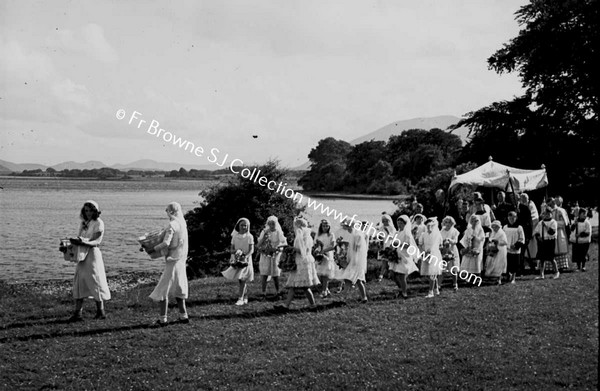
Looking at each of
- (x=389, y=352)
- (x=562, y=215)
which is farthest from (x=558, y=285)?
(x=389, y=352)

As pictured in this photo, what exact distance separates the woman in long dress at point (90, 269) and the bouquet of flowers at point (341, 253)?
18.4 feet

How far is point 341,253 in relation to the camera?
15.5 m

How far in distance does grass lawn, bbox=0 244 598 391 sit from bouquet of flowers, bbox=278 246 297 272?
3.18ft

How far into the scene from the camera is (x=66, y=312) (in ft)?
46.6

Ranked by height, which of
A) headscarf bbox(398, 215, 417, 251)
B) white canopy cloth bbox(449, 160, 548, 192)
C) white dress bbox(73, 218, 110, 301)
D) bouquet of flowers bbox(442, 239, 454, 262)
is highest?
white canopy cloth bbox(449, 160, 548, 192)

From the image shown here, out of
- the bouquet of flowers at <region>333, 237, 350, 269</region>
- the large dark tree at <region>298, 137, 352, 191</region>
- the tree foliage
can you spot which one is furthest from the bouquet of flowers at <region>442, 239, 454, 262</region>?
the large dark tree at <region>298, 137, 352, 191</region>

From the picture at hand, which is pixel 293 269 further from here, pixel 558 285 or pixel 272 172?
pixel 272 172

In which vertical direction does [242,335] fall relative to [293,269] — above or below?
below

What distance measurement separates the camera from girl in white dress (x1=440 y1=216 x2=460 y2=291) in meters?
17.3

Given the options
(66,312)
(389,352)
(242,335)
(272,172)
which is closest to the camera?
(389,352)

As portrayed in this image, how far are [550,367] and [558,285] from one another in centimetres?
871

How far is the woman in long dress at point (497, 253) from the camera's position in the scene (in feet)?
59.6

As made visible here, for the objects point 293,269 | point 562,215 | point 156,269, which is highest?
point 562,215

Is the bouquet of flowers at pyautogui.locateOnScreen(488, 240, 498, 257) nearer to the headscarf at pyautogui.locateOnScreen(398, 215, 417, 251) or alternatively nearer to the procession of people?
the procession of people
